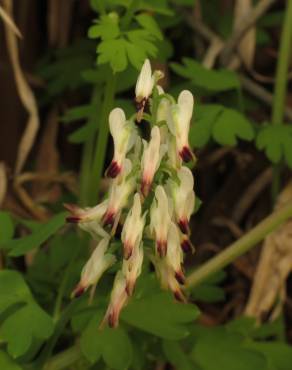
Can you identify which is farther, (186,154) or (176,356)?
(176,356)

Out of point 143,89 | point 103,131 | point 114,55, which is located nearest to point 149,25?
point 114,55

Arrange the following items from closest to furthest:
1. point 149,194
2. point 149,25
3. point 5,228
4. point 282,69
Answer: point 149,194
point 5,228
point 149,25
point 282,69

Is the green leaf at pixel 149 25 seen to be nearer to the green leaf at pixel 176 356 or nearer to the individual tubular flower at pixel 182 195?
the individual tubular flower at pixel 182 195

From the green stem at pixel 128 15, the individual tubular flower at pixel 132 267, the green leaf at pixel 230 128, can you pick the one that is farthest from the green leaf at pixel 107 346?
the green stem at pixel 128 15

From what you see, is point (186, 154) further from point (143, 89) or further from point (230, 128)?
point (230, 128)

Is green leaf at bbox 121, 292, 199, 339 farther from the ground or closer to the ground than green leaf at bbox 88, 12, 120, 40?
closer to the ground

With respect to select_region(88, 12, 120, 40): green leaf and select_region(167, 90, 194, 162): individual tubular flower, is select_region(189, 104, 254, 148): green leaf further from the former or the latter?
select_region(167, 90, 194, 162): individual tubular flower

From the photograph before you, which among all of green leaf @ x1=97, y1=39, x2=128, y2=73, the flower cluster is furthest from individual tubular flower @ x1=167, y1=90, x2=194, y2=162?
green leaf @ x1=97, y1=39, x2=128, y2=73
